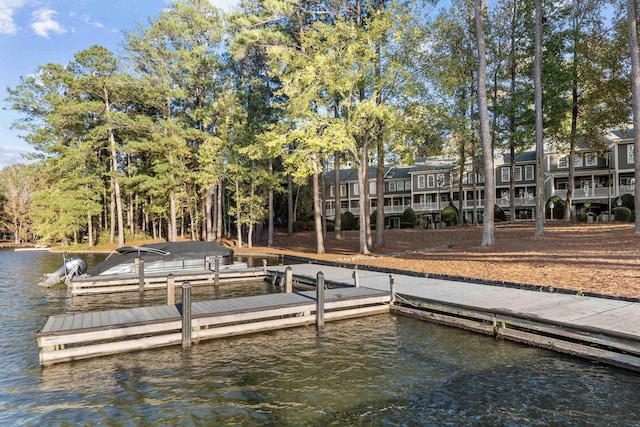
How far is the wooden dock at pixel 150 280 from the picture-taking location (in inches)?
617

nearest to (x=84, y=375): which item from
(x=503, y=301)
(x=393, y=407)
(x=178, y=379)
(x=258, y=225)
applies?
(x=178, y=379)

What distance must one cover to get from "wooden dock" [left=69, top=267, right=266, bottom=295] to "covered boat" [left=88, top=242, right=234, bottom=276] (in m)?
0.74

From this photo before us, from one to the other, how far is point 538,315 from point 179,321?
7.90 m

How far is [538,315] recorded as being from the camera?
8305 millimetres

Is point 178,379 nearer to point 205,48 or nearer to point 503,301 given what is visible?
point 503,301

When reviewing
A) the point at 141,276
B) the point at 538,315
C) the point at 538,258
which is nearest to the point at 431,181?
the point at 538,258

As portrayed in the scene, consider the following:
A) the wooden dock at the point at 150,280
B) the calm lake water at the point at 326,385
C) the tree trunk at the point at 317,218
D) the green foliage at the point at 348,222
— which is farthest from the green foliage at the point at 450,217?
the calm lake water at the point at 326,385

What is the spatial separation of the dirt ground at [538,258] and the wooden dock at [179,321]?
5.05 m

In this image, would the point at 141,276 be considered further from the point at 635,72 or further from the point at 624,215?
the point at 624,215

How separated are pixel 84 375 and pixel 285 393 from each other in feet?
13.1

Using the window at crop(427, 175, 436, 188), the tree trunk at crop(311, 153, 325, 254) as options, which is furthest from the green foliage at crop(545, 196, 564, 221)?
the tree trunk at crop(311, 153, 325, 254)

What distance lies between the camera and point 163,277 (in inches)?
667

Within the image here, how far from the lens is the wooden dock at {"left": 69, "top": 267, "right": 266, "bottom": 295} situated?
15.7 meters

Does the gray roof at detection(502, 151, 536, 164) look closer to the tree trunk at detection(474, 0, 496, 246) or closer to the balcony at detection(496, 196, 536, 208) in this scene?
the balcony at detection(496, 196, 536, 208)
